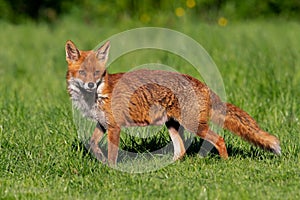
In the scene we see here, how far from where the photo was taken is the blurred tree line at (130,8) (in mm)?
18062

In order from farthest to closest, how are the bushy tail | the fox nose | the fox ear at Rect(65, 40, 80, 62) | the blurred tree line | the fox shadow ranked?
the blurred tree line
the fox shadow
the bushy tail
the fox ear at Rect(65, 40, 80, 62)
the fox nose

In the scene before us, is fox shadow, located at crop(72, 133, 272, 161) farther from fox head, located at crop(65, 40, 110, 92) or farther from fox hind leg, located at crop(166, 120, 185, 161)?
fox head, located at crop(65, 40, 110, 92)

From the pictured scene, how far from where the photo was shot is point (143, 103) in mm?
6324

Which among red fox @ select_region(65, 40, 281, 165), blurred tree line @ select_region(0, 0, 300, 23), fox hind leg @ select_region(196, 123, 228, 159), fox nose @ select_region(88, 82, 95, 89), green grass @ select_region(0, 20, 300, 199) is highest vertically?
fox nose @ select_region(88, 82, 95, 89)

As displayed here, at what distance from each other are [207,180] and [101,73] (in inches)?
54.0

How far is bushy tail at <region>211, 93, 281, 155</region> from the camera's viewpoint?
6277 millimetres

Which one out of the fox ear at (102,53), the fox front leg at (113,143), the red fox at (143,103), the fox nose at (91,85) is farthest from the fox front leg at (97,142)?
the fox ear at (102,53)

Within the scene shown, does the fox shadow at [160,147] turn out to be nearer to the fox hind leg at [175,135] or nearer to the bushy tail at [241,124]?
the fox hind leg at [175,135]

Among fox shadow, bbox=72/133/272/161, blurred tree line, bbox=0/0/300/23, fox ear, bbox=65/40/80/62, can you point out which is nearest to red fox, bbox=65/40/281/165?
fox ear, bbox=65/40/80/62

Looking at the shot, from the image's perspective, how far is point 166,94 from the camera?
20.8ft

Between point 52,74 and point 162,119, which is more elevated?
point 162,119

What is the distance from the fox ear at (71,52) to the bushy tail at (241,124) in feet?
4.46

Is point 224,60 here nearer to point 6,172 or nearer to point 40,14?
point 6,172

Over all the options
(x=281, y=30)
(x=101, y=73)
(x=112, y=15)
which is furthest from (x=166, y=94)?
(x=112, y=15)
